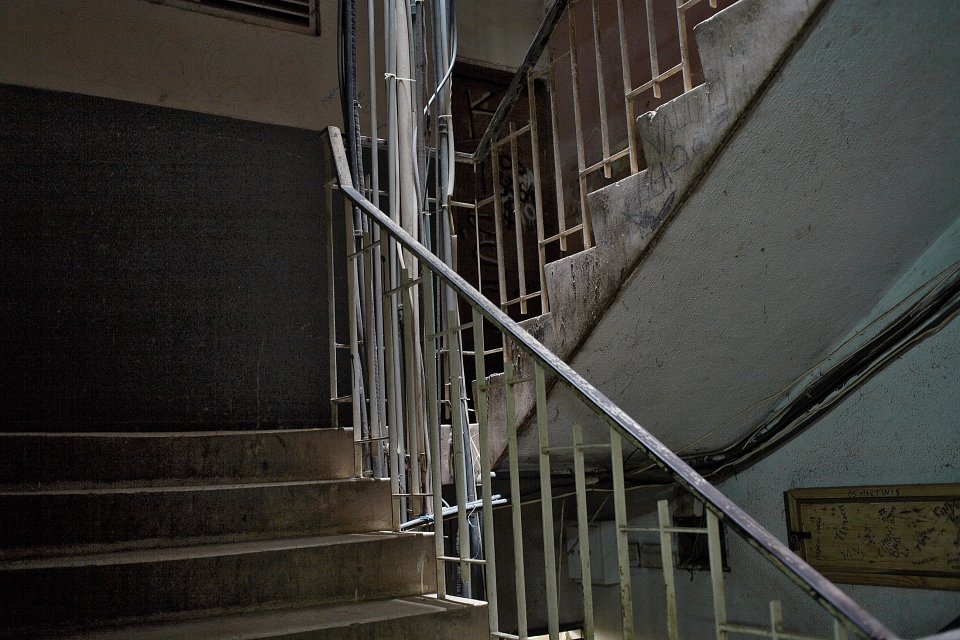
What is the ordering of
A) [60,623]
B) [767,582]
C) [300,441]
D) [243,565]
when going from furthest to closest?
1. [767,582]
2. [300,441]
3. [243,565]
4. [60,623]

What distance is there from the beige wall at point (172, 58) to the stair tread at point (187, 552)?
251 centimetres

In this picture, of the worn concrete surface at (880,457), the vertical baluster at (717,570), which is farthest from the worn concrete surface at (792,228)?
the vertical baluster at (717,570)

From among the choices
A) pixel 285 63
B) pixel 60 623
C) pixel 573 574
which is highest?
pixel 285 63

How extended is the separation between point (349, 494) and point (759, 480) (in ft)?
6.78

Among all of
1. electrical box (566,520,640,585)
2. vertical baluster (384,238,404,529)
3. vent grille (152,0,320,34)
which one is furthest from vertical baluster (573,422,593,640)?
vent grille (152,0,320,34)

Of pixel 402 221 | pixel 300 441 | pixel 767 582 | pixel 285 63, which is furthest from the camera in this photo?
pixel 285 63

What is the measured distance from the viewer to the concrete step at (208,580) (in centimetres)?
219

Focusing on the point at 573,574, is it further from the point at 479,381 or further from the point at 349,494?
the point at 479,381

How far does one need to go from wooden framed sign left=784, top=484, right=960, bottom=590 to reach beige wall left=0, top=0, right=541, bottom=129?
10.5 ft

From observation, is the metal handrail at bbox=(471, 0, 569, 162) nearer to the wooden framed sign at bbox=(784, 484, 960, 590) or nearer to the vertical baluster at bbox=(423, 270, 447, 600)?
the vertical baluster at bbox=(423, 270, 447, 600)

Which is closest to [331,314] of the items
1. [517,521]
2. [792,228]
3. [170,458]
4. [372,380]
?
[372,380]

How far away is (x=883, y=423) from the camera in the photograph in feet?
11.2

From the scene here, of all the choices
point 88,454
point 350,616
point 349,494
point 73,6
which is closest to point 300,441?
point 349,494

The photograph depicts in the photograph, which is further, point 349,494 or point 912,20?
point 349,494
